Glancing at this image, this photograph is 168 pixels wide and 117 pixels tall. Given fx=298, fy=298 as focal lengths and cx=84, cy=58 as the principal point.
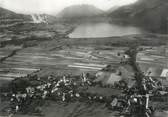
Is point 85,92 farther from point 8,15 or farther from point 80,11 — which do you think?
point 80,11

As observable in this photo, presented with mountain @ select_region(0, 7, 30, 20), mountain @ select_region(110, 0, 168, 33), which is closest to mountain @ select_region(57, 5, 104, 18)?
mountain @ select_region(110, 0, 168, 33)

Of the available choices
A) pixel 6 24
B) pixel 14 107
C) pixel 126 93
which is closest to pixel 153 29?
pixel 6 24

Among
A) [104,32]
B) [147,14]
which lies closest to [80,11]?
[147,14]

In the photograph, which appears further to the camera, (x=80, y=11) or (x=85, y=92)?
(x=80, y=11)

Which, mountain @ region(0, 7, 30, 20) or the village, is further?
mountain @ region(0, 7, 30, 20)

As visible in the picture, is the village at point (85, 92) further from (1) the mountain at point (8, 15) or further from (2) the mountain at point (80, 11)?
(2) the mountain at point (80, 11)

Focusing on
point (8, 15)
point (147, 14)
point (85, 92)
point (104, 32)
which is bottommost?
point (85, 92)

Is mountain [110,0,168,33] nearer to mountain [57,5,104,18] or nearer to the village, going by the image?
mountain [57,5,104,18]
